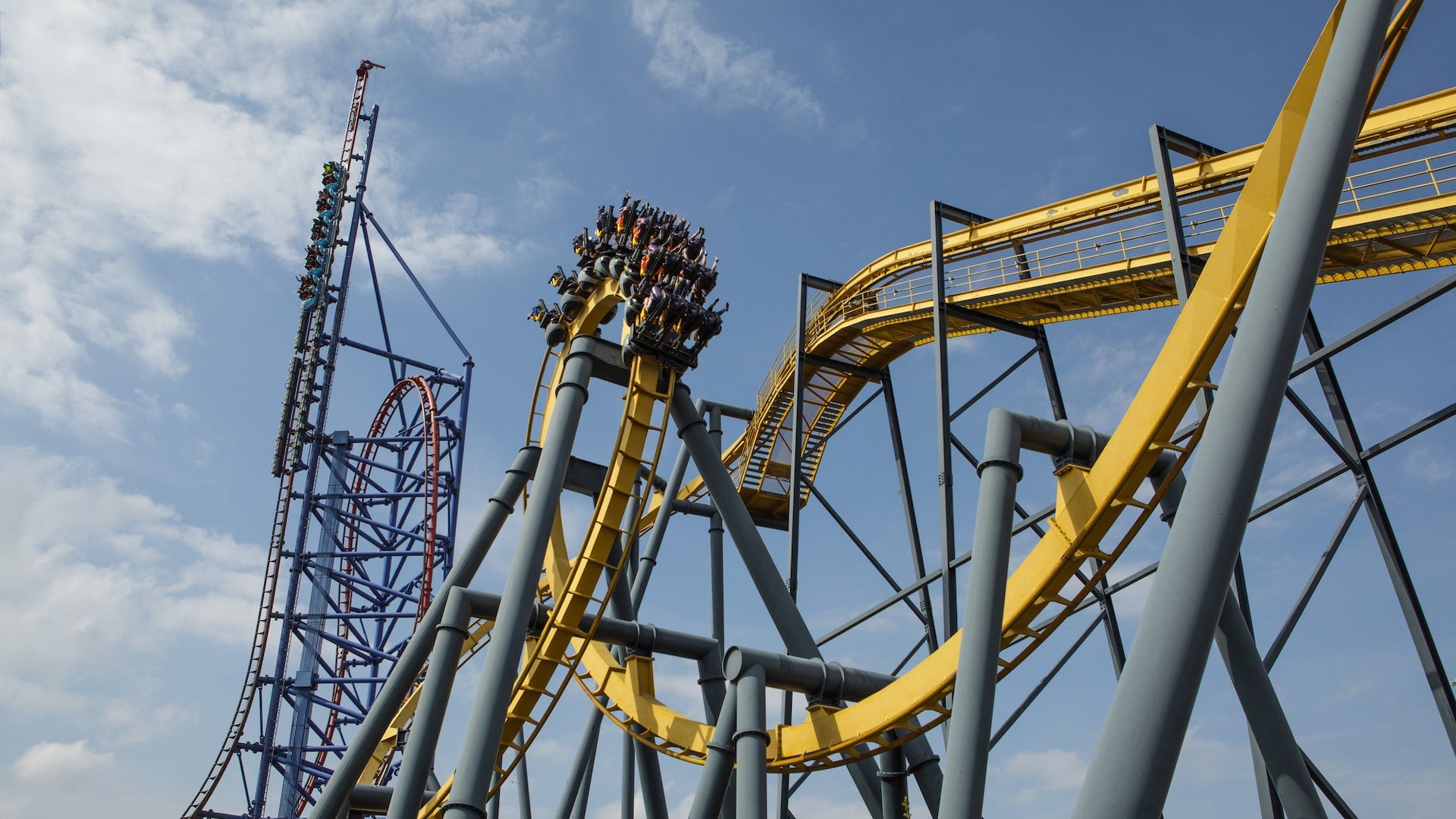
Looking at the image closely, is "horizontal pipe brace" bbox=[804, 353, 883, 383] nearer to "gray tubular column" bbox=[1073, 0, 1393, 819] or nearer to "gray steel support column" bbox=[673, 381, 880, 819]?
"gray steel support column" bbox=[673, 381, 880, 819]

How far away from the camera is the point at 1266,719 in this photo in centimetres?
515

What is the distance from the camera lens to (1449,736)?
7922mm

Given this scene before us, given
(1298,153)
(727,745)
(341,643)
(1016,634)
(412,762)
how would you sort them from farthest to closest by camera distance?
(341,643), (412,762), (727,745), (1016,634), (1298,153)

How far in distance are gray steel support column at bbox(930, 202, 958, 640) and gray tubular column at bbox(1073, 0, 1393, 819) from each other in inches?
235

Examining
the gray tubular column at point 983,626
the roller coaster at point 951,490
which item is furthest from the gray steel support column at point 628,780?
the gray tubular column at point 983,626

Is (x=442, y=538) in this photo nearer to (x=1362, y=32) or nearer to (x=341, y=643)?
(x=341, y=643)

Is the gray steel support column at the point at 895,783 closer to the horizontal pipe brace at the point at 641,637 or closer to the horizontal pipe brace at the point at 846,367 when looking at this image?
the horizontal pipe brace at the point at 641,637

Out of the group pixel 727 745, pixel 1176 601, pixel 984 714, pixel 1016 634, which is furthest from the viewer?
pixel 727 745

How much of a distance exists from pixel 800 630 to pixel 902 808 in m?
1.75

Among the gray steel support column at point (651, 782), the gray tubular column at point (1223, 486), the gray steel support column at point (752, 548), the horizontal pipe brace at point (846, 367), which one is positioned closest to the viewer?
the gray tubular column at point (1223, 486)

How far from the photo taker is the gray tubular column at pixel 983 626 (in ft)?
17.4

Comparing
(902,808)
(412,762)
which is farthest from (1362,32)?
(412,762)

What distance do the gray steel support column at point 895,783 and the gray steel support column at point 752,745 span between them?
991 millimetres

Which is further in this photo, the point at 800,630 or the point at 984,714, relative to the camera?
the point at 800,630
